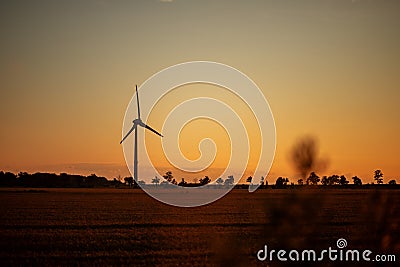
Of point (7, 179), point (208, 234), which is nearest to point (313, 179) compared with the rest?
point (208, 234)

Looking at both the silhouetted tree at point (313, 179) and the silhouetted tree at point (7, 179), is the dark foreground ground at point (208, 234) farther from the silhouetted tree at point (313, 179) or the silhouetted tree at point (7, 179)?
the silhouetted tree at point (7, 179)

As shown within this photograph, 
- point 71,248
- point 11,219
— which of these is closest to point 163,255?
point 71,248

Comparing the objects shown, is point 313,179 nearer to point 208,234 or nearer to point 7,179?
point 208,234

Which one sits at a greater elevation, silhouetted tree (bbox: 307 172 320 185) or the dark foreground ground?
silhouetted tree (bbox: 307 172 320 185)

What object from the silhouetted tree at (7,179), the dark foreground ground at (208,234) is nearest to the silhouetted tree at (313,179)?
the dark foreground ground at (208,234)

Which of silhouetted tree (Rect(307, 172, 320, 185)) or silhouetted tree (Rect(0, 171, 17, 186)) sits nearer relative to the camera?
silhouetted tree (Rect(307, 172, 320, 185))

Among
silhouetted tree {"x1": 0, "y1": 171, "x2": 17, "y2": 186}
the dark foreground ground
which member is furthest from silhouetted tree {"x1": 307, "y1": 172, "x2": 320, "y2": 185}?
silhouetted tree {"x1": 0, "y1": 171, "x2": 17, "y2": 186}

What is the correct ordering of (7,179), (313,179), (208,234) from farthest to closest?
1. (7,179)
2. (208,234)
3. (313,179)

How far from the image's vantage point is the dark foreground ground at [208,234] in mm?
5738

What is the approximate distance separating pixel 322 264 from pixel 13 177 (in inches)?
8005

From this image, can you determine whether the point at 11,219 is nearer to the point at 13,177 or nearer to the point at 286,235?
the point at 286,235

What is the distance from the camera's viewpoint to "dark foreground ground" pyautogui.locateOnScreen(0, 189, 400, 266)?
5.74 m

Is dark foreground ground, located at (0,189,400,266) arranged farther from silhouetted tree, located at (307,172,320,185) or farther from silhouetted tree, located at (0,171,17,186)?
silhouetted tree, located at (0,171,17,186)

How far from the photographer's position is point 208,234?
17.6m
